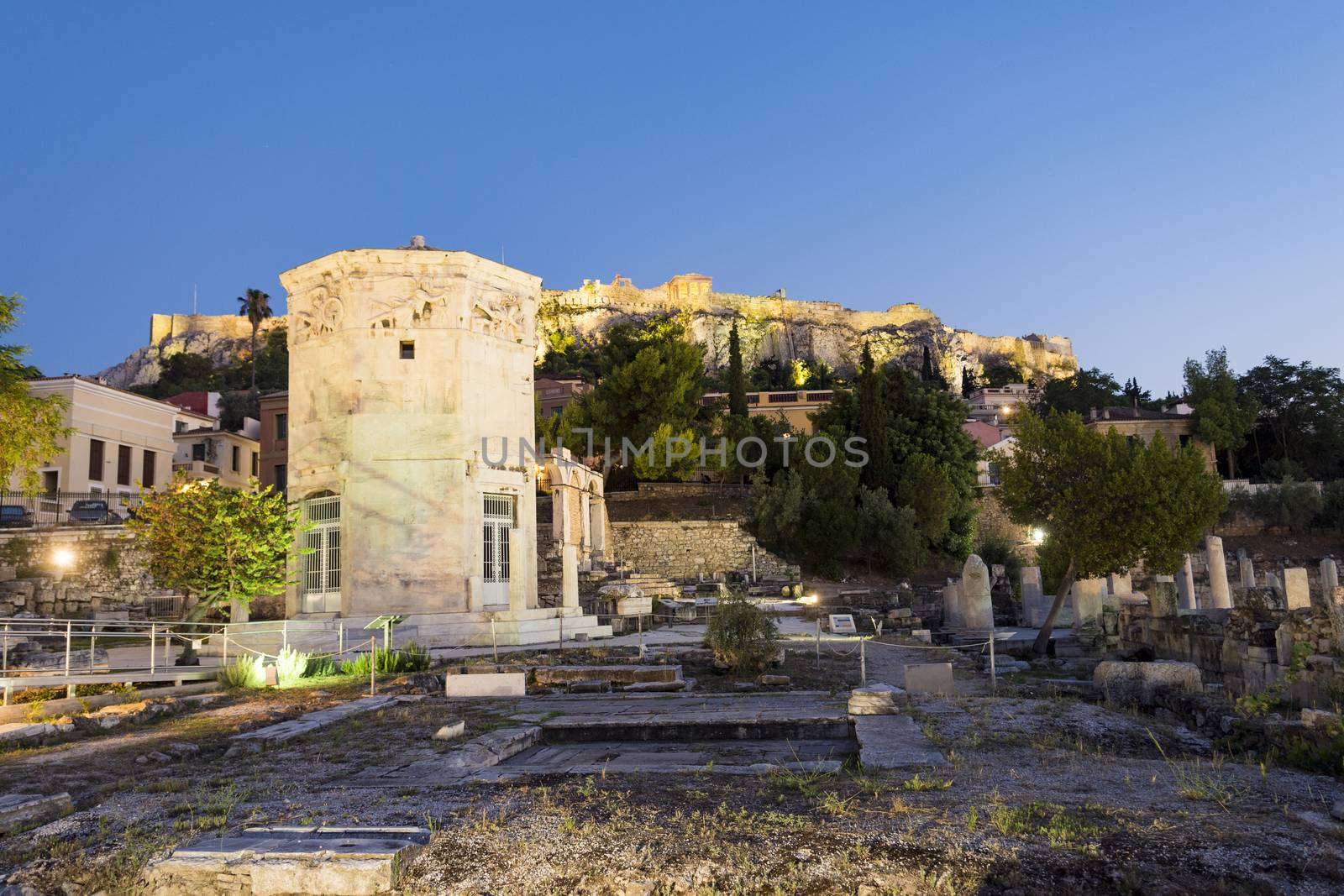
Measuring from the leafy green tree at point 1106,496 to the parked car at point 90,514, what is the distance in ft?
86.8

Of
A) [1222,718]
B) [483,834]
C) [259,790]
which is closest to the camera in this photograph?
[483,834]

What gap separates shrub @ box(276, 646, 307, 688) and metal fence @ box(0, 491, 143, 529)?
17964 mm

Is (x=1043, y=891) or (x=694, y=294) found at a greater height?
(x=694, y=294)

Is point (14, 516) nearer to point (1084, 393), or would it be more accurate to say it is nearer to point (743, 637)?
point (743, 637)

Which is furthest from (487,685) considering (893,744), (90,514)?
(90,514)

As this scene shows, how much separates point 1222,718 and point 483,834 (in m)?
7.10

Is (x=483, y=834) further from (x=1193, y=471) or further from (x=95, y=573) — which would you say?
(x=95, y=573)

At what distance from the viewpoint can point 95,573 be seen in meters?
27.6

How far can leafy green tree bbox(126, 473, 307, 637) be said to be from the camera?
1645 cm

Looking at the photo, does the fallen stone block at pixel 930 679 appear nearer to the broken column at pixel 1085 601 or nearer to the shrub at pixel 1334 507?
the broken column at pixel 1085 601

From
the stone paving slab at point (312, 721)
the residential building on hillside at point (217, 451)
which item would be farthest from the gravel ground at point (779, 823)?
the residential building on hillside at point (217, 451)

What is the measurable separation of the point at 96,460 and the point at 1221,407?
59.5 meters

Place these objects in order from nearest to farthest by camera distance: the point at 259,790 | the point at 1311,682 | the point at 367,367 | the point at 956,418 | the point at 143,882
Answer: the point at 143,882 → the point at 259,790 → the point at 1311,682 → the point at 367,367 → the point at 956,418

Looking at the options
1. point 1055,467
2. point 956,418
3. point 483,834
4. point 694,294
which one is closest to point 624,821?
point 483,834
